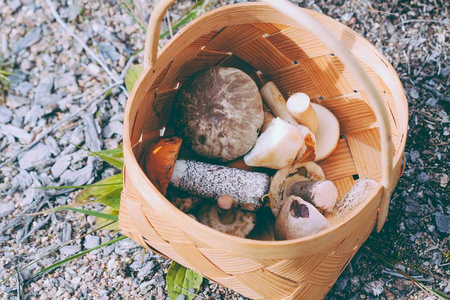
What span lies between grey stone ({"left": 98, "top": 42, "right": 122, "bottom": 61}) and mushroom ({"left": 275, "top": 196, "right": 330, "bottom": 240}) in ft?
3.89

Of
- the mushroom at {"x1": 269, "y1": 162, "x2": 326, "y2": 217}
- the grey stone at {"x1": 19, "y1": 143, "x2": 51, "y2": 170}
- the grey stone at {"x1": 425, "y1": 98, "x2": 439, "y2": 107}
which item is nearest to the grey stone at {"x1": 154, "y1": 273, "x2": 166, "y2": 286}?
the mushroom at {"x1": 269, "y1": 162, "x2": 326, "y2": 217}

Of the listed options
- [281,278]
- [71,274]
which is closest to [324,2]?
[281,278]

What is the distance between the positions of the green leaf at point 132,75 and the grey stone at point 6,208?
2.24 feet

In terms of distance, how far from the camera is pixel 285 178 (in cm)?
155

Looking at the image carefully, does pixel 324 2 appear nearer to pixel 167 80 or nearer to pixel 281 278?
pixel 167 80

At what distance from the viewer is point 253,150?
1519mm

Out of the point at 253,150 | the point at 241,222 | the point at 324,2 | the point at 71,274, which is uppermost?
the point at 324,2

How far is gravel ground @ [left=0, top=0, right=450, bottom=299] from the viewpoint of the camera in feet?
5.25

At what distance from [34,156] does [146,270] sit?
719 mm

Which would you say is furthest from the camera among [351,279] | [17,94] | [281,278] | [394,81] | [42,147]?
[17,94]

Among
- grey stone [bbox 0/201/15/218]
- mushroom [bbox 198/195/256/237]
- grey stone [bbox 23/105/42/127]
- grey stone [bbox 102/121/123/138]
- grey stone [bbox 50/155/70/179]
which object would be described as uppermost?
grey stone [bbox 23/105/42/127]

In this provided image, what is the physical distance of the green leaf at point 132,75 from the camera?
6.31 feet

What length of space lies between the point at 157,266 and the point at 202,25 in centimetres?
90

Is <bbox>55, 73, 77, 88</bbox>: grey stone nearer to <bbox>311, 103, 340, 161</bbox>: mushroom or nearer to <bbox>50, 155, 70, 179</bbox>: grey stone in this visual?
<bbox>50, 155, 70, 179</bbox>: grey stone
